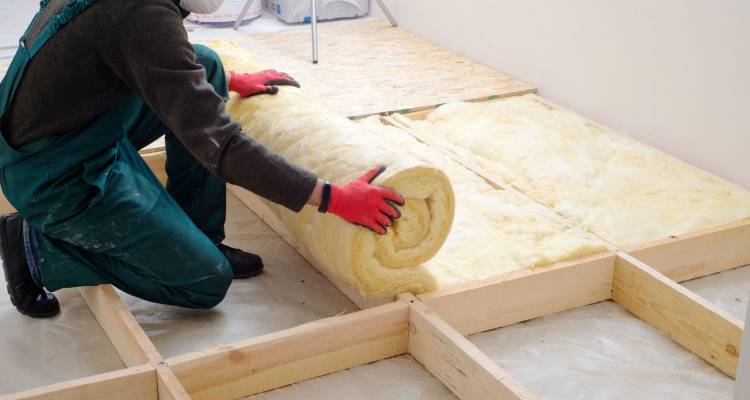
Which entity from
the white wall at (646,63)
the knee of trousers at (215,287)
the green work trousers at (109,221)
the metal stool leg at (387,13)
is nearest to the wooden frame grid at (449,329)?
the green work trousers at (109,221)

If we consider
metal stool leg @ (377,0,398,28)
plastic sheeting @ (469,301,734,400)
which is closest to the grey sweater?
plastic sheeting @ (469,301,734,400)

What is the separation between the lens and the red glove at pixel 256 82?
3.06 metres

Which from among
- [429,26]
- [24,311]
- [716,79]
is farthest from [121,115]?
[429,26]

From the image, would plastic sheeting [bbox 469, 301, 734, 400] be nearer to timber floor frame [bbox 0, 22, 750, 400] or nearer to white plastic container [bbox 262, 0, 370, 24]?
timber floor frame [bbox 0, 22, 750, 400]

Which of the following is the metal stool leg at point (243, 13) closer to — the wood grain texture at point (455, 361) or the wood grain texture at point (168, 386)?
the wood grain texture at point (455, 361)

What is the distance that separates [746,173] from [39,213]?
247 cm

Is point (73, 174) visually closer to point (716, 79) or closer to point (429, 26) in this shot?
point (716, 79)

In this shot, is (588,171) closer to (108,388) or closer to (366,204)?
(366,204)

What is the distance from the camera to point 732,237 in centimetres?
306

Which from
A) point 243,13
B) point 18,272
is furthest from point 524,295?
point 243,13

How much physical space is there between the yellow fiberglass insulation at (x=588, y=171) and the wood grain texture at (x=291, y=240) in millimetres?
846

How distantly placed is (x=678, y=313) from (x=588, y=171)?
100 cm

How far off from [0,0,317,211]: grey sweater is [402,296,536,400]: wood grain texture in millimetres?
480

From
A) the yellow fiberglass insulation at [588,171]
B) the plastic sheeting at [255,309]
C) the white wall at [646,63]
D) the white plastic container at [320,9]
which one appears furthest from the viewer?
the white plastic container at [320,9]
